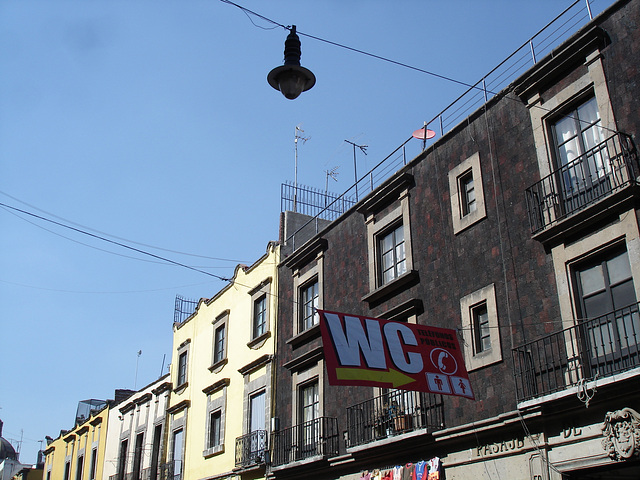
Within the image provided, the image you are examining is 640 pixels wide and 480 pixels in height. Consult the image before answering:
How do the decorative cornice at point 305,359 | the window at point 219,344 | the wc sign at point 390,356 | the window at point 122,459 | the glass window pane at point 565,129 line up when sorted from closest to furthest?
the wc sign at point 390,356 → the glass window pane at point 565,129 → the decorative cornice at point 305,359 → the window at point 219,344 → the window at point 122,459

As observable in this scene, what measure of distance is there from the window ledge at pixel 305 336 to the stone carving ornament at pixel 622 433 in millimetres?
9615

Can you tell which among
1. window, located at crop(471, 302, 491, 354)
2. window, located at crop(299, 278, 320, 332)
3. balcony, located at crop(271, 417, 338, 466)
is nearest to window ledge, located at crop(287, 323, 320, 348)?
window, located at crop(299, 278, 320, 332)

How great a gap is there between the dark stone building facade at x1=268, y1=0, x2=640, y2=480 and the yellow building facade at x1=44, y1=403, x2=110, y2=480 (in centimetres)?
2092

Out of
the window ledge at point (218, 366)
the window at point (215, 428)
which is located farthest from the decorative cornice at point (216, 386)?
the window at point (215, 428)

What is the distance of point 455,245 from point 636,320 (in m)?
4.88

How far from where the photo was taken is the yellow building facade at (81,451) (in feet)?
119

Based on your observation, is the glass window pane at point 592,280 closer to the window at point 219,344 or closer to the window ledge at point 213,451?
the window ledge at point 213,451

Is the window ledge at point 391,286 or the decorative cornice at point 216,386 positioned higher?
the window ledge at point 391,286

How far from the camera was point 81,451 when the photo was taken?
39062 mm

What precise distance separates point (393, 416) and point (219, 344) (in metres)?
11.7

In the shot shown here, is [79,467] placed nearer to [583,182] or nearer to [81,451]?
[81,451]

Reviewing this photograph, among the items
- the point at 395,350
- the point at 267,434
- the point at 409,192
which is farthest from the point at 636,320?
the point at 267,434

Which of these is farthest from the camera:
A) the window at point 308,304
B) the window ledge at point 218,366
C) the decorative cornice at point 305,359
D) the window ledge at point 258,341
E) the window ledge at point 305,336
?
the window ledge at point 218,366

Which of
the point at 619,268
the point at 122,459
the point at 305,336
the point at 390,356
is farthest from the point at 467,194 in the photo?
the point at 122,459
